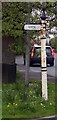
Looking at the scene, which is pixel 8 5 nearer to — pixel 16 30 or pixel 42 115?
pixel 16 30

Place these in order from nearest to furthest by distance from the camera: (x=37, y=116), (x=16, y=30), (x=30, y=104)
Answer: (x=37, y=116) < (x=30, y=104) < (x=16, y=30)

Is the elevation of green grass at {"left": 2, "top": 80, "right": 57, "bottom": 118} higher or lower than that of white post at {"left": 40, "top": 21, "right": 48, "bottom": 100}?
lower

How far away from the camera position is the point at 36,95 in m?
9.85

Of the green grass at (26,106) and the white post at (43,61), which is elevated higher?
the white post at (43,61)

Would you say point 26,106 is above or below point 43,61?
below

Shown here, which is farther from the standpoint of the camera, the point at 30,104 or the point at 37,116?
the point at 30,104

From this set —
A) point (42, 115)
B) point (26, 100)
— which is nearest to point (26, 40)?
point (26, 100)

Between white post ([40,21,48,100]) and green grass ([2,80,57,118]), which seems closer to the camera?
green grass ([2,80,57,118])

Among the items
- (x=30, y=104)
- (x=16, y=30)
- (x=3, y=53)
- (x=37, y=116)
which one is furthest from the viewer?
(x=3, y=53)

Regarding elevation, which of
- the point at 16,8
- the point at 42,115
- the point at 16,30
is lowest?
the point at 42,115

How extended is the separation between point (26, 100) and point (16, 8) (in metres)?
3.57

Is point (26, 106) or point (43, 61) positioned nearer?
point (26, 106)

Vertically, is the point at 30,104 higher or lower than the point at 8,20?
lower

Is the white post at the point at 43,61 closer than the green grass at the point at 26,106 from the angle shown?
No
